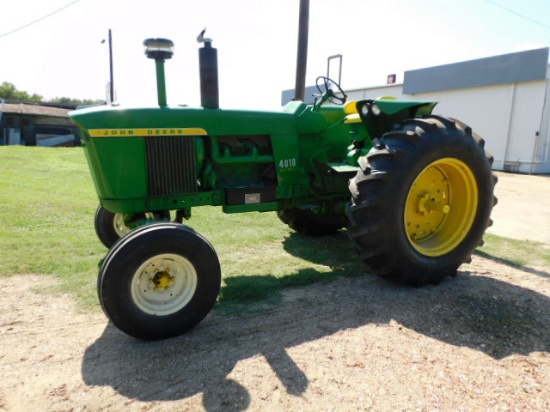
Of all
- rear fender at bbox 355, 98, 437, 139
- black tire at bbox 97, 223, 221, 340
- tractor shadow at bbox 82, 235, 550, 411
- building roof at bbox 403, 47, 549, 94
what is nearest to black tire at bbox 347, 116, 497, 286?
tractor shadow at bbox 82, 235, 550, 411

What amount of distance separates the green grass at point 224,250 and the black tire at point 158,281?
1.93ft

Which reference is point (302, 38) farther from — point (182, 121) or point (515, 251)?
point (182, 121)

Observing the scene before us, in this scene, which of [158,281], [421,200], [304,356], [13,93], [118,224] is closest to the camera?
[304,356]

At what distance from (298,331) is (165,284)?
3.36 ft

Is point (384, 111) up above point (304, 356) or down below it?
above

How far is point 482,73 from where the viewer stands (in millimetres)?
18062

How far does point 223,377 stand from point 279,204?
219 cm

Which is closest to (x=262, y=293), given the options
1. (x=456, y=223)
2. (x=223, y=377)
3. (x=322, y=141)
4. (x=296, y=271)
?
(x=296, y=271)

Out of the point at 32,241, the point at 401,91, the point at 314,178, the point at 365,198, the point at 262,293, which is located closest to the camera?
the point at 365,198

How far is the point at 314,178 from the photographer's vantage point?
458 centimetres

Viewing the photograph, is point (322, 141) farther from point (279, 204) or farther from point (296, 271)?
point (296, 271)

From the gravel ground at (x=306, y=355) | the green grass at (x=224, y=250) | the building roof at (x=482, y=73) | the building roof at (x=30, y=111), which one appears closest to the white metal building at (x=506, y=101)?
the building roof at (x=482, y=73)

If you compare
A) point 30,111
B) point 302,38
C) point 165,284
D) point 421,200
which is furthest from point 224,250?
point 30,111

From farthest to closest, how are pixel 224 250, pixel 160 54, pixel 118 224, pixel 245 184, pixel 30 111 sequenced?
pixel 30 111
pixel 224 250
pixel 118 224
pixel 245 184
pixel 160 54
